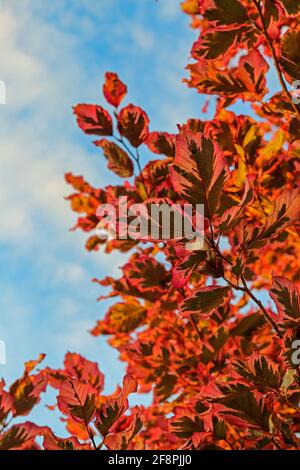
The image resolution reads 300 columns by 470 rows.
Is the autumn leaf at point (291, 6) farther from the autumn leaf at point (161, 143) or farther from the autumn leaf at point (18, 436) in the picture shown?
the autumn leaf at point (18, 436)

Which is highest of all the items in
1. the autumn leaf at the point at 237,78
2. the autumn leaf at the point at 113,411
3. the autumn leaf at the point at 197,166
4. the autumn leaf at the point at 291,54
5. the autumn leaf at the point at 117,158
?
the autumn leaf at the point at 237,78

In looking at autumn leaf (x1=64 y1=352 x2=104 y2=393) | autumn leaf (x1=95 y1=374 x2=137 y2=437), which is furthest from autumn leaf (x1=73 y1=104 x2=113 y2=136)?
autumn leaf (x1=95 y1=374 x2=137 y2=437)

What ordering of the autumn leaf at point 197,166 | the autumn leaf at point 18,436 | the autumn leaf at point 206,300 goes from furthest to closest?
the autumn leaf at point 18,436 < the autumn leaf at point 206,300 < the autumn leaf at point 197,166

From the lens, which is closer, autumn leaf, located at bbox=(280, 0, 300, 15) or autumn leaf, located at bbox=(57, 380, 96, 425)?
autumn leaf, located at bbox=(57, 380, 96, 425)

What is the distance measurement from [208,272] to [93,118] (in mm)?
986

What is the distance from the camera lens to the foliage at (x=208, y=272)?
1026 mm

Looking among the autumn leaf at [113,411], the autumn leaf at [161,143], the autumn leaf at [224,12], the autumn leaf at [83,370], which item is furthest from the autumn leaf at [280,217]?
the autumn leaf at [83,370]

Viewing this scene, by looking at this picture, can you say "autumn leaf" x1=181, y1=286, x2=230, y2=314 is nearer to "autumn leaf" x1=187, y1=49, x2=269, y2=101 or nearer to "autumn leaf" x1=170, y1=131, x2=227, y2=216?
"autumn leaf" x1=170, y1=131, x2=227, y2=216

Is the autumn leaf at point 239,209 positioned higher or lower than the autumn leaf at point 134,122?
lower

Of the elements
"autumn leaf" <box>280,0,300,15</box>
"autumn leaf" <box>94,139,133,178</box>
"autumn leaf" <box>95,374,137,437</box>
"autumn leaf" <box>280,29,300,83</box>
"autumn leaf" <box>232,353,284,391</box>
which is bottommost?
"autumn leaf" <box>95,374,137,437</box>

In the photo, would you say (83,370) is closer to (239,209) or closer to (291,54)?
(239,209)

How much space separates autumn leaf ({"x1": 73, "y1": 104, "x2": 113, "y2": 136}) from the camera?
1.82m

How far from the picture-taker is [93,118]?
71.8 inches
